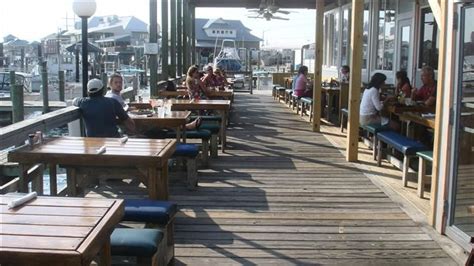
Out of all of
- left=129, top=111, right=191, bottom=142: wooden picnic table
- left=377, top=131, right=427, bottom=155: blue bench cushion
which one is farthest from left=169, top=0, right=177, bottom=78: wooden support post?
left=377, top=131, right=427, bottom=155: blue bench cushion

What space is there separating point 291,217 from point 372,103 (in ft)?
10.8

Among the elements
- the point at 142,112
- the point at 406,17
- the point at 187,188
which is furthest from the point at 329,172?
the point at 406,17

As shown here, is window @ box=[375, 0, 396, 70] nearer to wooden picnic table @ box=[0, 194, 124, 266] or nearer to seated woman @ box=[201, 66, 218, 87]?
seated woman @ box=[201, 66, 218, 87]

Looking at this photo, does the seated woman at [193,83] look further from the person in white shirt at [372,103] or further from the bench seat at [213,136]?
the person in white shirt at [372,103]

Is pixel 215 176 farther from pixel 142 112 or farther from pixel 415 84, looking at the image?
pixel 415 84

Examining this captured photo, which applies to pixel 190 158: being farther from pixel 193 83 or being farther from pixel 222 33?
pixel 222 33

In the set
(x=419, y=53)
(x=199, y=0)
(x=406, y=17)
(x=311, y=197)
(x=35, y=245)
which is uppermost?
(x=199, y=0)

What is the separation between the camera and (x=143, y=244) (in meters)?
2.84

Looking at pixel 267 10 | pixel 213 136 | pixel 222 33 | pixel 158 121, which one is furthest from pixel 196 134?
pixel 222 33

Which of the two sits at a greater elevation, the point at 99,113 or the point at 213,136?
the point at 99,113

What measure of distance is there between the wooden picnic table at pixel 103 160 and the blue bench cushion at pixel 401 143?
2607 mm

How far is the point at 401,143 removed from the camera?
5953 millimetres

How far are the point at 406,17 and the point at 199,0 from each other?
26.1 ft

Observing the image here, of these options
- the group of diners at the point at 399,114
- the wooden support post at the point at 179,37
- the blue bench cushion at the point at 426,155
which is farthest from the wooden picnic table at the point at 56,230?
the wooden support post at the point at 179,37
